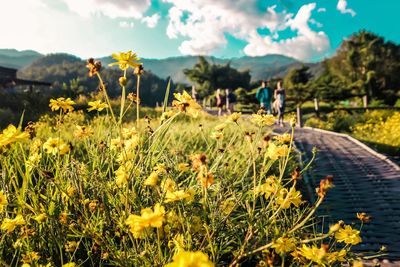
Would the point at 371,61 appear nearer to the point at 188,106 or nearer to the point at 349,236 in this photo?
the point at 349,236

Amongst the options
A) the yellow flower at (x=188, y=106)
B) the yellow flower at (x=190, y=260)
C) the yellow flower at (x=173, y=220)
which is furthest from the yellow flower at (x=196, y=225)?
the yellow flower at (x=190, y=260)

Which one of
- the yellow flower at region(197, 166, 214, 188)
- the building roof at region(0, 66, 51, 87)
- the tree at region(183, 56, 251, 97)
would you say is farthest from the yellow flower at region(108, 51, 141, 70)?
the tree at region(183, 56, 251, 97)

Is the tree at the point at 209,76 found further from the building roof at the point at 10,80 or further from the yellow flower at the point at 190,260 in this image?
the yellow flower at the point at 190,260

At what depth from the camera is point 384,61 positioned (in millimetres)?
35156

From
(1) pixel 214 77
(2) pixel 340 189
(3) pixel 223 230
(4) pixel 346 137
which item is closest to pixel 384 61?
(1) pixel 214 77

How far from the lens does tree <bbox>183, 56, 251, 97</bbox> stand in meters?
43.2

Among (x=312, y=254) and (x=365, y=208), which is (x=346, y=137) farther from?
(x=312, y=254)

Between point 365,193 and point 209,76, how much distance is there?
40.7m

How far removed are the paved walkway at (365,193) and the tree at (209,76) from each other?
36.2m

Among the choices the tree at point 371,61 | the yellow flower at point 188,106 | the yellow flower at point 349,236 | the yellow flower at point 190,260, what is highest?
the tree at point 371,61

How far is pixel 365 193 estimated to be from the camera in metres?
4.21

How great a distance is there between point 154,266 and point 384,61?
39969 millimetres

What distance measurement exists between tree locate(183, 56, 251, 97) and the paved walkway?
3623cm

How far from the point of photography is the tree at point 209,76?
43.2 meters
